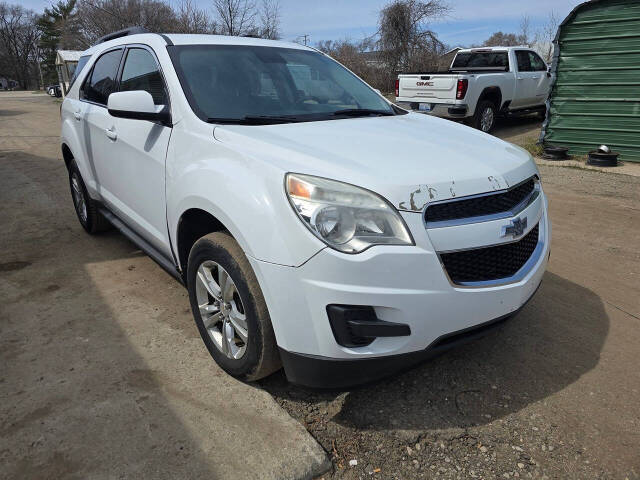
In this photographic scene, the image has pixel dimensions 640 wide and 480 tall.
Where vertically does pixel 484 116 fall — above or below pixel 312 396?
above

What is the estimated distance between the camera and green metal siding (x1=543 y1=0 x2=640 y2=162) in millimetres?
8219

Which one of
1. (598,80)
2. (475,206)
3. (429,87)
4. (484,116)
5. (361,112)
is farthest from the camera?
(484,116)

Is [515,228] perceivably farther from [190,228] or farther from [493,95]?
[493,95]

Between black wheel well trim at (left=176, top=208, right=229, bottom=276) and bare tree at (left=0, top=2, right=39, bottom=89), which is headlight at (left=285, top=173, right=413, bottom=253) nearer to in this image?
black wheel well trim at (left=176, top=208, right=229, bottom=276)

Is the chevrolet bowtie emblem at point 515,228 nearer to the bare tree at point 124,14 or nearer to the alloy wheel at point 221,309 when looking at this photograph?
the alloy wheel at point 221,309

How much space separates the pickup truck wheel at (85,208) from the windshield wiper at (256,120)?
239 centimetres

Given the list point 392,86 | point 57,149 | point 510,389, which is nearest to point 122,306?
point 510,389

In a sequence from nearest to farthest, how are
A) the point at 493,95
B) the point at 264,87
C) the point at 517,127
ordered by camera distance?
the point at 264,87 → the point at 493,95 → the point at 517,127

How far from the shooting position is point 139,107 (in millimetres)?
2736

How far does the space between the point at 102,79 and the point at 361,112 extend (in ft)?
7.50

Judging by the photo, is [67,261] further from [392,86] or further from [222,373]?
[392,86]

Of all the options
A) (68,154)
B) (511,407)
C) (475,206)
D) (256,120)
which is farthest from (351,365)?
(68,154)

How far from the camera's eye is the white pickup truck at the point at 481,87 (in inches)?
388

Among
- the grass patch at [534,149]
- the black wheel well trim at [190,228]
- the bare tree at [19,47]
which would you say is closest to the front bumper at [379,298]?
the black wheel well trim at [190,228]
